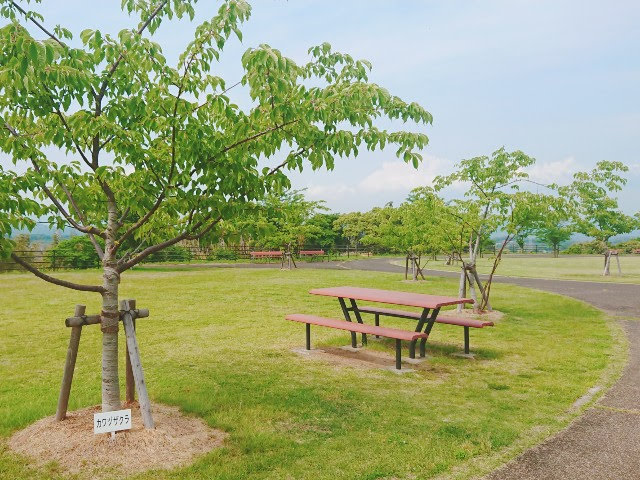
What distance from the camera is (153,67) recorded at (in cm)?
486

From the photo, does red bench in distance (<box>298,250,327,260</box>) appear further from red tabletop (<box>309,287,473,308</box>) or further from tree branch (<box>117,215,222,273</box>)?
tree branch (<box>117,215,222,273</box>)

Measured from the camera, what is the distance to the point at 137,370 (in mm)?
4965

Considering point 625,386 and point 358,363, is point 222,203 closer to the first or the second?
point 358,363

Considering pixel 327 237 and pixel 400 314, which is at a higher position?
pixel 327 237

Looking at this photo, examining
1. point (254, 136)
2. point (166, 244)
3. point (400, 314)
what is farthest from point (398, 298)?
point (254, 136)

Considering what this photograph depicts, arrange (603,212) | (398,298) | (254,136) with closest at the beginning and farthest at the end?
1. (254,136)
2. (398,298)
3. (603,212)

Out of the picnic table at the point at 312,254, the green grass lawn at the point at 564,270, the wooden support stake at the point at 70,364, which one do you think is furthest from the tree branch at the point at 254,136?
the picnic table at the point at 312,254

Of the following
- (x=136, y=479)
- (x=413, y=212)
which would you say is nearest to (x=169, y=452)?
(x=136, y=479)

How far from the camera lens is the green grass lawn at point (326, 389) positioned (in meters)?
4.60

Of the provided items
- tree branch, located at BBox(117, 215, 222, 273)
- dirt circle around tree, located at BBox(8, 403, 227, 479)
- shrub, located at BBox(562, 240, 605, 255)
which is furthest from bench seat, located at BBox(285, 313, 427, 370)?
shrub, located at BBox(562, 240, 605, 255)

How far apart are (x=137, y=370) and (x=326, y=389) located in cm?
263

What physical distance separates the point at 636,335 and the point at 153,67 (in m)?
10.3

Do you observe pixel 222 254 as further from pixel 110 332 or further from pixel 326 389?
pixel 110 332

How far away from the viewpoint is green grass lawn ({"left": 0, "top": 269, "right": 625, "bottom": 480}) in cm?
460
